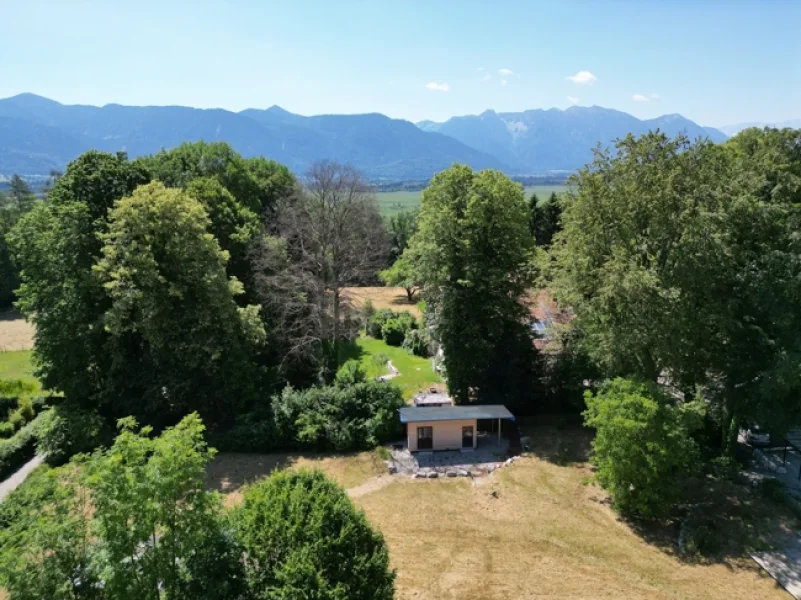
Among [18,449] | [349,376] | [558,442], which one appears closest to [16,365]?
[18,449]

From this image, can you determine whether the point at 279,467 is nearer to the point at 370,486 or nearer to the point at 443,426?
the point at 370,486

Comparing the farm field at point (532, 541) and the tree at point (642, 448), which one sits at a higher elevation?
the tree at point (642, 448)

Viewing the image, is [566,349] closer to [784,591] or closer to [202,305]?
[784,591]

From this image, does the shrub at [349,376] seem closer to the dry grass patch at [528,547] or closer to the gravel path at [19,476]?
the dry grass patch at [528,547]

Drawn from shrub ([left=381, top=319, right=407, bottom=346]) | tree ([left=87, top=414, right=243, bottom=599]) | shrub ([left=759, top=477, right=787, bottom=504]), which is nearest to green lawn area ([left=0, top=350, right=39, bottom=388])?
shrub ([left=381, top=319, right=407, bottom=346])

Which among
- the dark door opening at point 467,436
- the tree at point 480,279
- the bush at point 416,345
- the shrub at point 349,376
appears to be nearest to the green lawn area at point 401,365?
the bush at point 416,345

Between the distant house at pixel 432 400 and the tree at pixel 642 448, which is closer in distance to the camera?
the tree at pixel 642 448
